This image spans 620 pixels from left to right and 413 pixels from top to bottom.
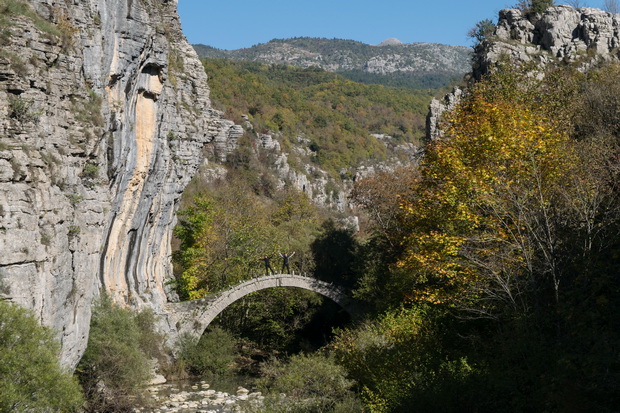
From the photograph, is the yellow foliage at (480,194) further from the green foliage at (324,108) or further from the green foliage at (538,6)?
the green foliage at (324,108)

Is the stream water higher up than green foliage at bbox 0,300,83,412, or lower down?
lower down

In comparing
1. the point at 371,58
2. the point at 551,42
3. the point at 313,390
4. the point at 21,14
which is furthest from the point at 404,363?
the point at 371,58

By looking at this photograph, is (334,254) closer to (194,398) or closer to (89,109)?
(194,398)

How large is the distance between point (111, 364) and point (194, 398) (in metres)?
4.73

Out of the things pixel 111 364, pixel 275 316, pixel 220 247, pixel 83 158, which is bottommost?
pixel 275 316

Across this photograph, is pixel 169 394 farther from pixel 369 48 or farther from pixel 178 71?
pixel 369 48

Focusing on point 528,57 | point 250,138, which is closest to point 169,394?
point 528,57

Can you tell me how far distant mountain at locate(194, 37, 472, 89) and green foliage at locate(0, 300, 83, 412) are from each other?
5117 inches

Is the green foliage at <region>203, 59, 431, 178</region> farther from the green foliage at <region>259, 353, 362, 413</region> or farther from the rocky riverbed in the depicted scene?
the green foliage at <region>259, 353, 362, 413</region>

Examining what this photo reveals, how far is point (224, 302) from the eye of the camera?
27.7 metres

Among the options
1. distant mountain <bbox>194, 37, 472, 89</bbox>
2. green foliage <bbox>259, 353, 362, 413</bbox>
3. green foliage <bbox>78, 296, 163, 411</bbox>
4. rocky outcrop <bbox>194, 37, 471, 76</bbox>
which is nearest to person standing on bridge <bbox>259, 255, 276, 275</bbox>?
green foliage <bbox>78, 296, 163, 411</bbox>

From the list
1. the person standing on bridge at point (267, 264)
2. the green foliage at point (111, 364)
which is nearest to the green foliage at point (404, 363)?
the green foliage at point (111, 364)

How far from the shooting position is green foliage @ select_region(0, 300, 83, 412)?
11.8 meters

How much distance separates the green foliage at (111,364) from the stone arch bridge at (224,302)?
5681 mm
